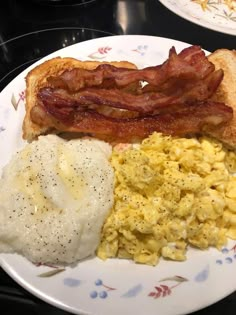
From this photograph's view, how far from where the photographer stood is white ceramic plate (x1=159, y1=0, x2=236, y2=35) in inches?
103

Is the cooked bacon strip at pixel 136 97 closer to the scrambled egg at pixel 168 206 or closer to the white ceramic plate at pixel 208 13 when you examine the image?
the scrambled egg at pixel 168 206

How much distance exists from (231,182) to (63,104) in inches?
33.6

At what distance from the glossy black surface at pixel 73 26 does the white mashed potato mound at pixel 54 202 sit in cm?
100

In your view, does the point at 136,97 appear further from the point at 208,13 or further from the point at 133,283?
the point at 208,13

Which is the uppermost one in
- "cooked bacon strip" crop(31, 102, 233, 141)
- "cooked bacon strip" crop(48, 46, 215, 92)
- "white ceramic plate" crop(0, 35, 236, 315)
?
"cooked bacon strip" crop(48, 46, 215, 92)

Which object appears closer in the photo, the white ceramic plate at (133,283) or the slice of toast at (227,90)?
the white ceramic plate at (133,283)

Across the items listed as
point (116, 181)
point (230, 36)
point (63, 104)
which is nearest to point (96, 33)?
point (230, 36)

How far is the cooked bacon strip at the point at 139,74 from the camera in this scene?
6.59 feet

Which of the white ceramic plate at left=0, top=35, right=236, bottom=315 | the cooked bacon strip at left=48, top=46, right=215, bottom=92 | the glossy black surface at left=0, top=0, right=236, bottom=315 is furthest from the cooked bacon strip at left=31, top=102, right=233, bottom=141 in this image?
the glossy black surface at left=0, top=0, right=236, bottom=315

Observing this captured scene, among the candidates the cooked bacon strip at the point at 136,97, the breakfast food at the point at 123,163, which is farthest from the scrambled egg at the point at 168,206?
the cooked bacon strip at the point at 136,97

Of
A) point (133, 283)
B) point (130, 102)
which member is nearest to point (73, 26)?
point (130, 102)

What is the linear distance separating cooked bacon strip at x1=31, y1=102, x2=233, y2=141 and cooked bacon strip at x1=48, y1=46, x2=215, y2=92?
149mm

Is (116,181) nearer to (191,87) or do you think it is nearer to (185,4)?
(191,87)

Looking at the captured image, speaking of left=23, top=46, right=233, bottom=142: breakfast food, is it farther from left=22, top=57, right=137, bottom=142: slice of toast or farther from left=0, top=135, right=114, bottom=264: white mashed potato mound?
left=0, top=135, right=114, bottom=264: white mashed potato mound
